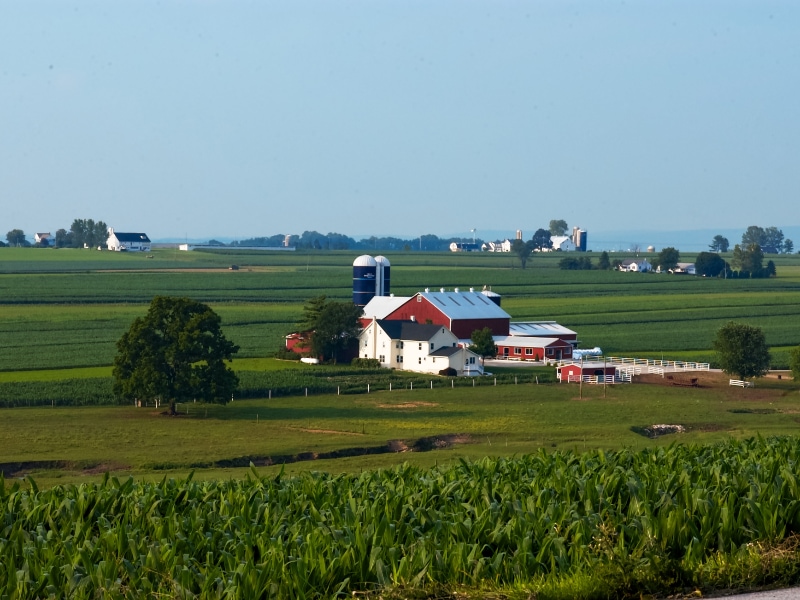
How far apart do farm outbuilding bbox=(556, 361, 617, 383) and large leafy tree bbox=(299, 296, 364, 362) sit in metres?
13.0

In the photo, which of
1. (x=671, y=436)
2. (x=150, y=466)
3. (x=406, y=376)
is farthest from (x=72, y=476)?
(x=406, y=376)

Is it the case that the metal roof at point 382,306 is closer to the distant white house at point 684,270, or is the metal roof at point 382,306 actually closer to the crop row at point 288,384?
the crop row at point 288,384

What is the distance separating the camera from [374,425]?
42406 millimetres

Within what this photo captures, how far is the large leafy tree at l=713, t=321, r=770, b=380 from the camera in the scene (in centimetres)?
5694

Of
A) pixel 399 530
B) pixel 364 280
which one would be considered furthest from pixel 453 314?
pixel 399 530

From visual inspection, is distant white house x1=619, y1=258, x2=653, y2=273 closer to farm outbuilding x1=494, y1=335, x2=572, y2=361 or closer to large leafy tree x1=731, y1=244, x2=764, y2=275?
large leafy tree x1=731, y1=244, x2=764, y2=275

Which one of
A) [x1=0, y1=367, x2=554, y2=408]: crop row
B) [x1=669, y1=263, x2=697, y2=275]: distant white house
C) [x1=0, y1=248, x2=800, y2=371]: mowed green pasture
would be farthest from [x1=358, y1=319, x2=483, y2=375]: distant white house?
[x1=669, y1=263, x2=697, y2=275]: distant white house

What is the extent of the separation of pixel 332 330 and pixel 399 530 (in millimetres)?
54190

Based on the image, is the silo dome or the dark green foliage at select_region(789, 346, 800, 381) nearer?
the dark green foliage at select_region(789, 346, 800, 381)

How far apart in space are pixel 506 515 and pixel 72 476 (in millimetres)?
21554

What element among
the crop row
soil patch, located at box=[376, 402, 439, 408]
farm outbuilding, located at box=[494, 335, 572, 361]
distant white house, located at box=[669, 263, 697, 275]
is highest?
distant white house, located at box=[669, 263, 697, 275]

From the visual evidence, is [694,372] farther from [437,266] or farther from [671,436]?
[437,266]

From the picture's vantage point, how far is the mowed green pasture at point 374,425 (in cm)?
3431

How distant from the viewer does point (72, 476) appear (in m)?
31.5
